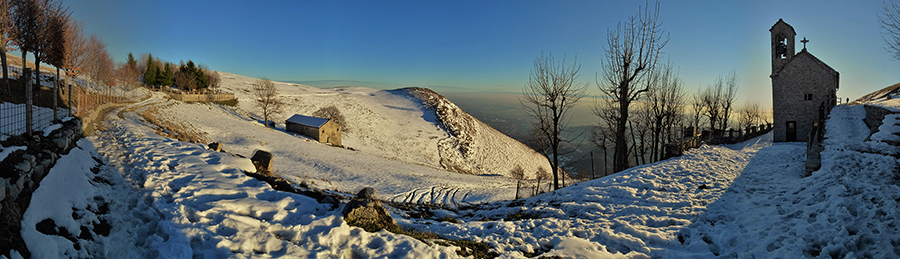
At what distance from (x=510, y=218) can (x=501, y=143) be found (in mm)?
51843

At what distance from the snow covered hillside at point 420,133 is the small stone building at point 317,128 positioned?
2.67m

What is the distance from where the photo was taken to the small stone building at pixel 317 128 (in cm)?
3972

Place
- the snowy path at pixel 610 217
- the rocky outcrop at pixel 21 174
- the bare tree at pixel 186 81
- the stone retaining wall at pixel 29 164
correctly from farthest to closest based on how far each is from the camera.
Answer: the bare tree at pixel 186 81 < the snowy path at pixel 610 217 < the stone retaining wall at pixel 29 164 < the rocky outcrop at pixel 21 174

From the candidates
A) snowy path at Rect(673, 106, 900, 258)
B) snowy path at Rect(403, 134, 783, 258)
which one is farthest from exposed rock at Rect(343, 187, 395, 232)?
snowy path at Rect(673, 106, 900, 258)

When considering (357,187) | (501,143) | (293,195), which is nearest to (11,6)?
(357,187)

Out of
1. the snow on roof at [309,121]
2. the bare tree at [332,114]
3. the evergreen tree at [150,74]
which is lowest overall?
the snow on roof at [309,121]

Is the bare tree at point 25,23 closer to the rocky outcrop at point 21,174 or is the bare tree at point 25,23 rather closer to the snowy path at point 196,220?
the rocky outcrop at point 21,174

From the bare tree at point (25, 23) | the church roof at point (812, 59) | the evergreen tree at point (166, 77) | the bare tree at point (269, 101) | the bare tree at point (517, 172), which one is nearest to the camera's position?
the bare tree at point (25, 23)

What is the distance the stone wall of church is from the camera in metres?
23.2

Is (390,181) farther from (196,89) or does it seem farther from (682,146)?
(196,89)

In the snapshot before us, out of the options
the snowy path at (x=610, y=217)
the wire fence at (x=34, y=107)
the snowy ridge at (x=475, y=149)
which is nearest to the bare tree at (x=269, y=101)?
the wire fence at (x=34, y=107)

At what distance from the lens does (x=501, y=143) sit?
197ft

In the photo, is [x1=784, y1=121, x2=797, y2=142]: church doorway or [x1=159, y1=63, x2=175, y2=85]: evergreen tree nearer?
[x1=784, y1=121, x2=797, y2=142]: church doorway

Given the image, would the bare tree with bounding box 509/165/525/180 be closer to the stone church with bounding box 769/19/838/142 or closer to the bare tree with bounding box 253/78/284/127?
the stone church with bounding box 769/19/838/142
